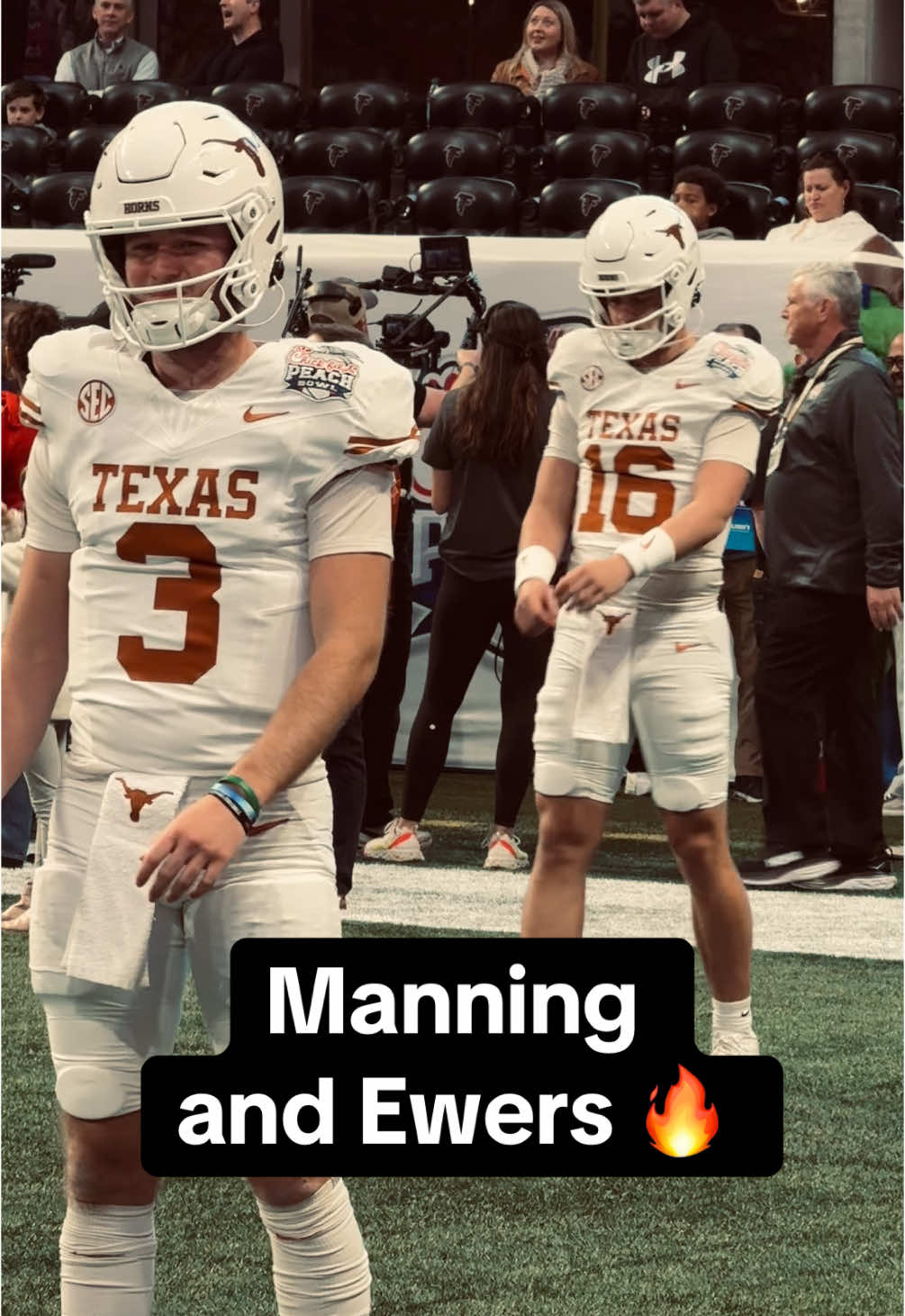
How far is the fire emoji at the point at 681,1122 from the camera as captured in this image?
6.39ft

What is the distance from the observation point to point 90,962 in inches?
72.6

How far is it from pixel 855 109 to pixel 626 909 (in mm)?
5327

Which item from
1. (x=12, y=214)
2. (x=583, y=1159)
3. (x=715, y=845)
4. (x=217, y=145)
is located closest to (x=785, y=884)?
(x=715, y=845)

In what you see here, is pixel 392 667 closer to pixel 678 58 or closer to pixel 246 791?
pixel 246 791

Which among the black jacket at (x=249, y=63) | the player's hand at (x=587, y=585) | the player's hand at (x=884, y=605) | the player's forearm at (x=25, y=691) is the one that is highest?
the black jacket at (x=249, y=63)

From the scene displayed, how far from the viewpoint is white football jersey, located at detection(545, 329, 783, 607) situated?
11.7ft

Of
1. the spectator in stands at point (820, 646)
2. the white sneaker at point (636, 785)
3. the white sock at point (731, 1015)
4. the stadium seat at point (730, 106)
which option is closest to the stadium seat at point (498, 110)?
the stadium seat at point (730, 106)

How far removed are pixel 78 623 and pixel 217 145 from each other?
48 centimetres

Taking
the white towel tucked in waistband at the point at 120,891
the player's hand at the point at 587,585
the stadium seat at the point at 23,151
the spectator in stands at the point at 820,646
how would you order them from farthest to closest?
1. the stadium seat at the point at 23,151
2. the spectator in stands at the point at 820,646
3. the player's hand at the point at 587,585
4. the white towel tucked in waistband at the point at 120,891

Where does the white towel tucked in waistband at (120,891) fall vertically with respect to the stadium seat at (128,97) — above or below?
below

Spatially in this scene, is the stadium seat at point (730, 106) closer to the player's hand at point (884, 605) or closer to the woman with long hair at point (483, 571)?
the woman with long hair at point (483, 571)

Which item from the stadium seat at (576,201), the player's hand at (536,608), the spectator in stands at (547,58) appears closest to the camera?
the player's hand at (536,608)

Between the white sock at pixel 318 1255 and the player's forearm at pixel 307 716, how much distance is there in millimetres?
406

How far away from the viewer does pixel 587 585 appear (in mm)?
3047
